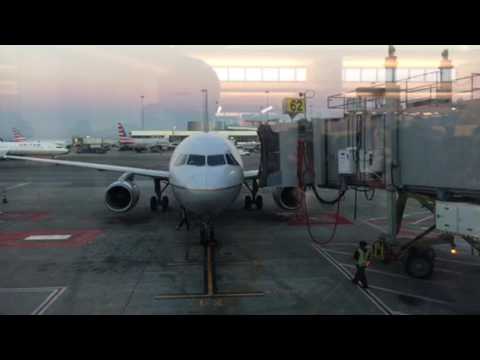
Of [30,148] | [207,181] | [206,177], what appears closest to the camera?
[207,181]

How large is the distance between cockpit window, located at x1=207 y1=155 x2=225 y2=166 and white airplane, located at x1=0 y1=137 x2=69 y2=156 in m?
55.8

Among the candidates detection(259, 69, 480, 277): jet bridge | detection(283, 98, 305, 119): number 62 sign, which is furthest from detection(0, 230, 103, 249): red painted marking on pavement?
detection(283, 98, 305, 119): number 62 sign

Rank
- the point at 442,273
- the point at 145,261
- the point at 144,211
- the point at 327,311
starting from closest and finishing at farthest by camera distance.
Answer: the point at 327,311 < the point at 442,273 < the point at 145,261 < the point at 144,211

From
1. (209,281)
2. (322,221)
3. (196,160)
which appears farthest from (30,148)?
(209,281)

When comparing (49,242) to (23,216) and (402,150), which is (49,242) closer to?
(23,216)

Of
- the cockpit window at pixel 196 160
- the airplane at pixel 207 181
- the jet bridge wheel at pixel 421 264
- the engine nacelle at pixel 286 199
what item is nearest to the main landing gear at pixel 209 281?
the airplane at pixel 207 181

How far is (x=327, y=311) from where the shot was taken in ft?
30.8

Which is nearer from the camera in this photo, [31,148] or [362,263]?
[362,263]

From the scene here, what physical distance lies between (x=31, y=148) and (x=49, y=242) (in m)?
53.1

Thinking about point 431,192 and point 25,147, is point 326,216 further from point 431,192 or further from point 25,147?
point 25,147

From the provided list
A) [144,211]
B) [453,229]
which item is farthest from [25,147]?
[453,229]

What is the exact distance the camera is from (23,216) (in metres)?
22.0

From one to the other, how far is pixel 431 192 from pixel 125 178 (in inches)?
620

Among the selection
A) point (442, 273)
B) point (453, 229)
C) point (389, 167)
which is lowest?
point (442, 273)
